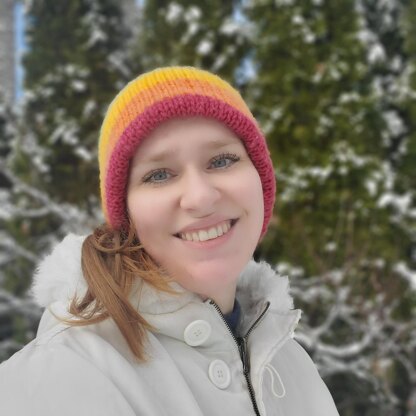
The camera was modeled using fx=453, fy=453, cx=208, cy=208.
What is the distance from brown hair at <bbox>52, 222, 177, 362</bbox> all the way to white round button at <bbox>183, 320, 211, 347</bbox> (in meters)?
0.09

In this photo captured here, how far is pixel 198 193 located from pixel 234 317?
45 centimetres

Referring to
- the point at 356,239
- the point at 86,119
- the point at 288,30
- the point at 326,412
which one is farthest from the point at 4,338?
the point at 326,412

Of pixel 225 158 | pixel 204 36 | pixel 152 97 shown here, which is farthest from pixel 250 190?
pixel 204 36

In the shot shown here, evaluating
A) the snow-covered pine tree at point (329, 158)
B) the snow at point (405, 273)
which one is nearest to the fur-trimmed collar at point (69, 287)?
the snow at point (405, 273)

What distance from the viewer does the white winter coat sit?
802 mm

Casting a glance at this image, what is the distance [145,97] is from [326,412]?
1009 mm

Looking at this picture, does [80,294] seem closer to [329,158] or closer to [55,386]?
[55,386]

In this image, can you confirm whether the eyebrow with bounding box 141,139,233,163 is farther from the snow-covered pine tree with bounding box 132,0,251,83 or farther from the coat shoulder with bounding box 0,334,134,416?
the snow-covered pine tree with bounding box 132,0,251,83

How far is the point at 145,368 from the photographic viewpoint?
0.93m

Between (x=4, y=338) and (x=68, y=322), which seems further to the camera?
(x=4, y=338)

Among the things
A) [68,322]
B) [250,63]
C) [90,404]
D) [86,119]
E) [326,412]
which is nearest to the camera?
[90,404]

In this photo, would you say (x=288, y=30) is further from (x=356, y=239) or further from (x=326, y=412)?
(x=326, y=412)

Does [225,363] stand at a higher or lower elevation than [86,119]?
higher

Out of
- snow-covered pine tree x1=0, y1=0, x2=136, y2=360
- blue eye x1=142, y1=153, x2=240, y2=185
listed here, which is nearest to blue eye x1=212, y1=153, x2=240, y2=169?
blue eye x1=142, y1=153, x2=240, y2=185
